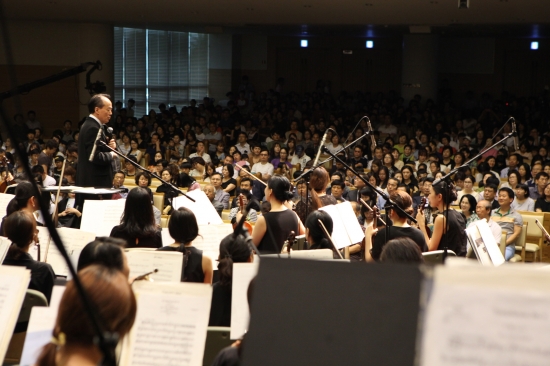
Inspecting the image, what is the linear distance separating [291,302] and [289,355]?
0.09 m

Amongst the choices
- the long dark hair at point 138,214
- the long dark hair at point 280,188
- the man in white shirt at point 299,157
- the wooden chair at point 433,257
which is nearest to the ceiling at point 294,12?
the man in white shirt at point 299,157

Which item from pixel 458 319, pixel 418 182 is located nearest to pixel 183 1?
pixel 418 182

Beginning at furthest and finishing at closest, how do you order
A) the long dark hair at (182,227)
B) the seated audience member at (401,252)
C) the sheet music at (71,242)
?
the sheet music at (71,242) → the long dark hair at (182,227) → the seated audience member at (401,252)

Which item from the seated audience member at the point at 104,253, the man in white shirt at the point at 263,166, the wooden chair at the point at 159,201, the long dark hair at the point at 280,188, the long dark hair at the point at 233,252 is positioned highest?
the man in white shirt at the point at 263,166

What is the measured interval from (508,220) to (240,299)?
4.71 metres

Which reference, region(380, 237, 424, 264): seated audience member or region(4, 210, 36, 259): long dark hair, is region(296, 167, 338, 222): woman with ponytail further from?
region(4, 210, 36, 259): long dark hair

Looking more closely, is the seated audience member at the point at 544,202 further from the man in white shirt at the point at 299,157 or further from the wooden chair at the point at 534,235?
the man in white shirt at the point at 299,157

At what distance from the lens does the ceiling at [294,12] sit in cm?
1072

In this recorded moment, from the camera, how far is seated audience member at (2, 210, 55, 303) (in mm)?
3033

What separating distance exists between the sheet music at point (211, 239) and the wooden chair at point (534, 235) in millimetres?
3932

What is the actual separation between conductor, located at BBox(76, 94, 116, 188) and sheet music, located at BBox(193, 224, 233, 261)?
1.25 meters

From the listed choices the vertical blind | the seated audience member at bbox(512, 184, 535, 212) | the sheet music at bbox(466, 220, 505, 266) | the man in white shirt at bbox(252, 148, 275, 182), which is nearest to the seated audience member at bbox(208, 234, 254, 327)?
the sheet music at bbox(466, 220, 505, 266)

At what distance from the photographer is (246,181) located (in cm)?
824

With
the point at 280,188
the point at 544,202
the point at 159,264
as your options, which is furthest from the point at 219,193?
the point at 159,264
